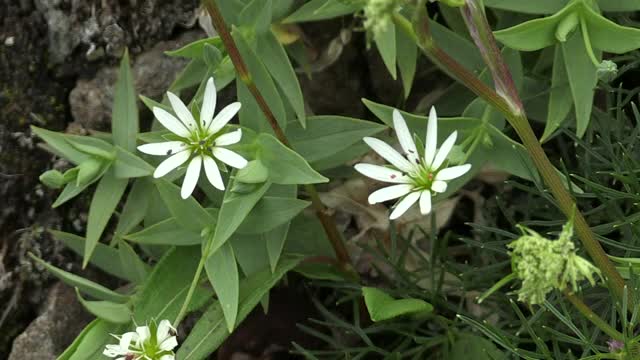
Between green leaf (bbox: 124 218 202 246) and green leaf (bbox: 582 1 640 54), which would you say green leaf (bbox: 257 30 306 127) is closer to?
green leaf (bbox: 124 218 202 246)

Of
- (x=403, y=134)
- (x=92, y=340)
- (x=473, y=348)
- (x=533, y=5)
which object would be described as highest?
(x=533, y=5)

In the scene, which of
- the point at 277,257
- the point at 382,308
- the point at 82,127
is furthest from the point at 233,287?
the point at 82,127

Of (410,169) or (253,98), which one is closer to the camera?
(410,169)

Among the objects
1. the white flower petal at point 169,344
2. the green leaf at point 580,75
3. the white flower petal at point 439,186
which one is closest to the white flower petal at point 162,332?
the white flower petal at point 169,344

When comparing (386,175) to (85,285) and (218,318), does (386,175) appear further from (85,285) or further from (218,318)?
(85,285)

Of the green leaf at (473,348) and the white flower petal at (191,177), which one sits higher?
the white flower petal at (191,177)

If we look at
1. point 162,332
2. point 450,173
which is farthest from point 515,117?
point 162,332

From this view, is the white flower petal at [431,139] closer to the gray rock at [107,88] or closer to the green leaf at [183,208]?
the green leaf at [183,208]
